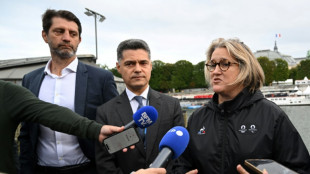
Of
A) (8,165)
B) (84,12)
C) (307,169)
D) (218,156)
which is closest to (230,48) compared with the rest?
(218,156)

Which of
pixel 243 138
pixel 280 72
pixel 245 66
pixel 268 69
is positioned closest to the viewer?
pixel 243 138

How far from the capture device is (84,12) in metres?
16.1

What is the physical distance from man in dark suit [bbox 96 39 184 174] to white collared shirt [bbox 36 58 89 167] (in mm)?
337

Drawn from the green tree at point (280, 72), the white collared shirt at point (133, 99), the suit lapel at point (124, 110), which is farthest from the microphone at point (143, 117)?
the green tree at point (280, 72)

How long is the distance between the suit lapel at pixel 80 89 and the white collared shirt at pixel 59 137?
1.9 inches

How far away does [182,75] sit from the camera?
216 feet

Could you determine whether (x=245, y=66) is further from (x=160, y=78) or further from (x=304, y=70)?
(x=304, y=70)

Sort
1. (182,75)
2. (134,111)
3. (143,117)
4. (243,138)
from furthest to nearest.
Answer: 1. (182,75)
2. (134,111)
3. (243,138)
4. (143,117)

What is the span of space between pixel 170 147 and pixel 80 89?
5.21ft

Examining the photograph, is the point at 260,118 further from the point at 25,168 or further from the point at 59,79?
the point at 25,168

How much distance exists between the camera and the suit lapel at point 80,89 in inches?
107

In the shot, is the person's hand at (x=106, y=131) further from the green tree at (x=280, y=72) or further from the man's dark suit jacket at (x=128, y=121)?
the green tree at (x=280, y=72)

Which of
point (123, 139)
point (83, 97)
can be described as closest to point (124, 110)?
point (83, 97)

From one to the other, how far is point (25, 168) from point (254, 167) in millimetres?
2341
